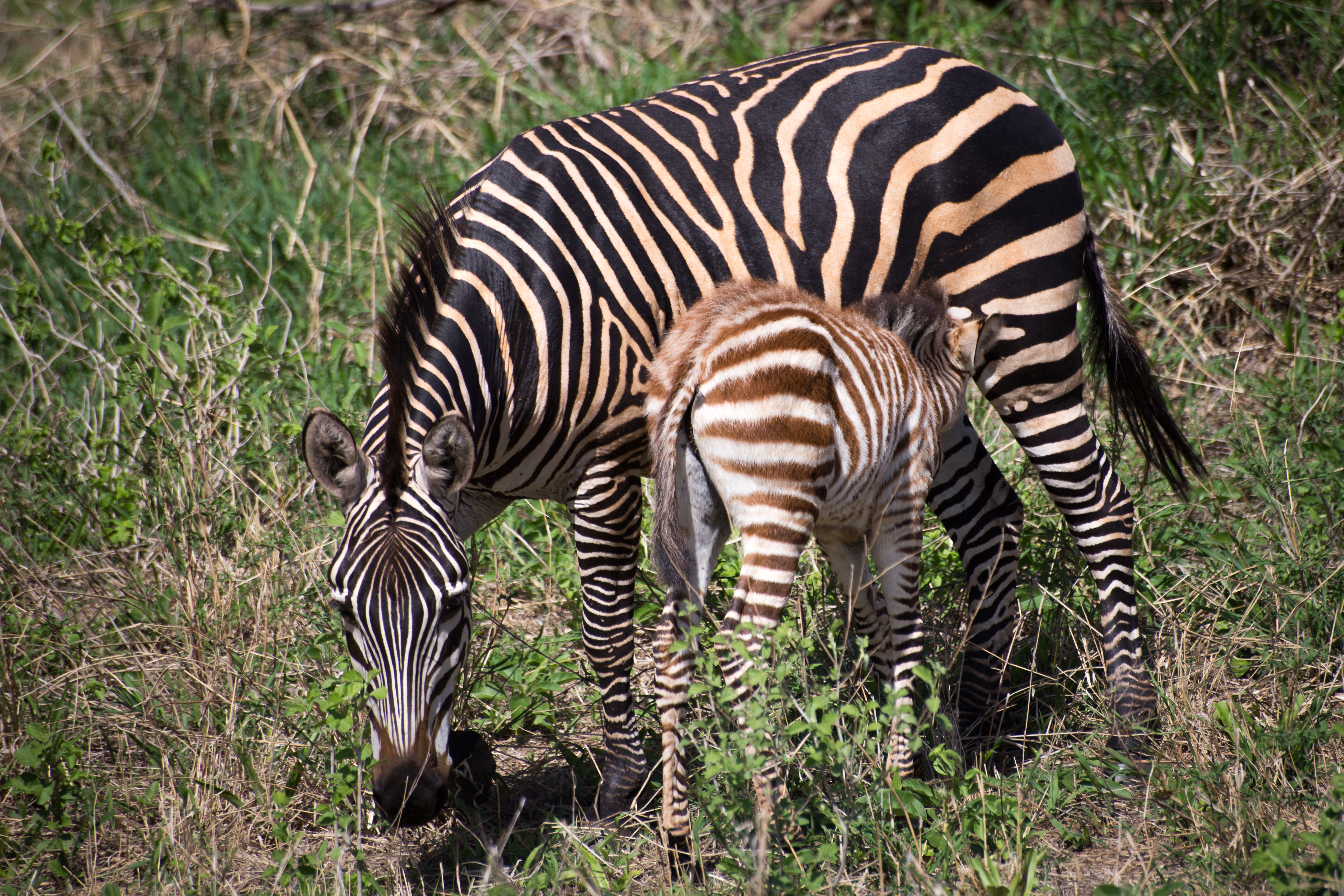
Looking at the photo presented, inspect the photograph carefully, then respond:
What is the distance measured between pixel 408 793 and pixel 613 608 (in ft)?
3.90

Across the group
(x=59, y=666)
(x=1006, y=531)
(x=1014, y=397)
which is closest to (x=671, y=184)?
(x=1014, y=397)

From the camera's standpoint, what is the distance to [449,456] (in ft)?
11.2

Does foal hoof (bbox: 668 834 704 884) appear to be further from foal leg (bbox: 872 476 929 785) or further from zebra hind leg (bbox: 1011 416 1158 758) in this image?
zebra hind leg (bbox: 1011 416 1158 758)

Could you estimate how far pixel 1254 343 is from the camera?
247 inches

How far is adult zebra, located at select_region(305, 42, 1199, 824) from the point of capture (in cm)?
381

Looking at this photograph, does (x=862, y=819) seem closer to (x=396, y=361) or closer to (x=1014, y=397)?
(x=1014, y=397)

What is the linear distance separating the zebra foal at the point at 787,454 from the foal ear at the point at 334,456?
1.00 meters

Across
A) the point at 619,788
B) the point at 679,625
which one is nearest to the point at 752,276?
the point at 679,625

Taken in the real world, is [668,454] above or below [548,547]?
above

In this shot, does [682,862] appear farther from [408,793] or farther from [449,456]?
[449,456]

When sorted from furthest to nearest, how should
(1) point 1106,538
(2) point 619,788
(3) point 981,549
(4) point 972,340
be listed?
1. (3) point 981,549
2. (1) point 1106,538
3. (2) point 619,788
4. (4) point 972,340

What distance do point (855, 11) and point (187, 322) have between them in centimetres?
619

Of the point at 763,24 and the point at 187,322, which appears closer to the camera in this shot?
the point at 187,322

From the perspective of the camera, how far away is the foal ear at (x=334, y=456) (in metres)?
3.30
